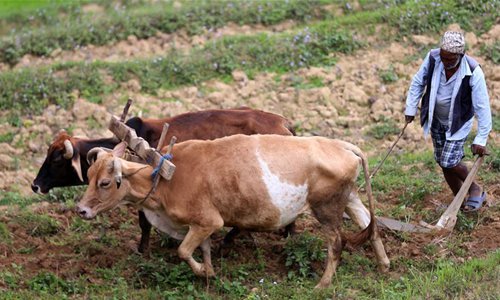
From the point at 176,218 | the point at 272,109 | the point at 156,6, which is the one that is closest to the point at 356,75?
the point at 272,109

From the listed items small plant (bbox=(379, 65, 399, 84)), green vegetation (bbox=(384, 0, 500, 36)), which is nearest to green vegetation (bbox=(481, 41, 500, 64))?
green vegetation (bbox=(384, 0, 500, 36))

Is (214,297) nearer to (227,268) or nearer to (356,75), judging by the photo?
(227,268)

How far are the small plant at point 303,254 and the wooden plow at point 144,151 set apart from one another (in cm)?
145

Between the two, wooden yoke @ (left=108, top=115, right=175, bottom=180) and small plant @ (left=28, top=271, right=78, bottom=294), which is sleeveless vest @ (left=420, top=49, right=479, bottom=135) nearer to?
wooden yoke @ (left=108, top=115, right=175, bottom=180)

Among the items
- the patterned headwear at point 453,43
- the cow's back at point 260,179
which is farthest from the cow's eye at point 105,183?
the patterned headwear at point 453,43

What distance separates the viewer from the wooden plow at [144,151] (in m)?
7.88

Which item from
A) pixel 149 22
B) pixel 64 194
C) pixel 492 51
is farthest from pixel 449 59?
pixel 149 22

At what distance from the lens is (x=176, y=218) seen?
7992 mm

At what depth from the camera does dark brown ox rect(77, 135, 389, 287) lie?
7910mm

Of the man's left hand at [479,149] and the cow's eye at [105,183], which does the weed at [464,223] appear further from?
the cow's eye at [105,183]

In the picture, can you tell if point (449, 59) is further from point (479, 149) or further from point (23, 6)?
point (23, 6)

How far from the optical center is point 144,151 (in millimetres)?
8125

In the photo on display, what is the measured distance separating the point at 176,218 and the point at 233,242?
1.09m

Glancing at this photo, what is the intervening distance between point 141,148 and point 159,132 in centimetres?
115
